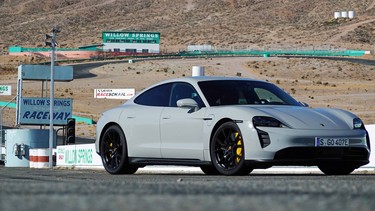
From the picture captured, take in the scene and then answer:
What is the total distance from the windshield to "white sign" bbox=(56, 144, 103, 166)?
10.7 m

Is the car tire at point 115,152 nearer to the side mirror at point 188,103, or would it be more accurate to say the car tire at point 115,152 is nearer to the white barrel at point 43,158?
the side mirror at point 188,103

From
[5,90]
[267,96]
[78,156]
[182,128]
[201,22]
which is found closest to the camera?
[182,128]

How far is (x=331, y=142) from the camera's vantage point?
11867 millimetres

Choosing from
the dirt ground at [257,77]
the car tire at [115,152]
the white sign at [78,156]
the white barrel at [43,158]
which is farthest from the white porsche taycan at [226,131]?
the dirt ground at [257,77]

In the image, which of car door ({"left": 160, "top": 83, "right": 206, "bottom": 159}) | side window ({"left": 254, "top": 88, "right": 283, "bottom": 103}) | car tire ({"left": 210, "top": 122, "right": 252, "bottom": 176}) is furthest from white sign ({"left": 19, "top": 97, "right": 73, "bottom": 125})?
car tire ({"left": 210, "top": 122, "right": 252, "bottom": 176})

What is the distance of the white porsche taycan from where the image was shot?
11.7 meters

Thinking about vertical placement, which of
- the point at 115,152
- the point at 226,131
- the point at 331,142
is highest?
the point at 226,131

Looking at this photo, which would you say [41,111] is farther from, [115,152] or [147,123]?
[147,123]

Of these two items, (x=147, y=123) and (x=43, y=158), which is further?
(x=43, y=158)

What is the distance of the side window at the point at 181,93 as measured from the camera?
13.0 m

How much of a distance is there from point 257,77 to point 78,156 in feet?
191

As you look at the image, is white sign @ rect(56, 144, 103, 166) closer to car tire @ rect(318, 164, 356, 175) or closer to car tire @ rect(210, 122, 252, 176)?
car tire @ rect(318, 164, 356, 175)

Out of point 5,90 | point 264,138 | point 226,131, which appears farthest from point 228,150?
point 5,90

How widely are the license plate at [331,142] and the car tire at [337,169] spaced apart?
26.2 inches
